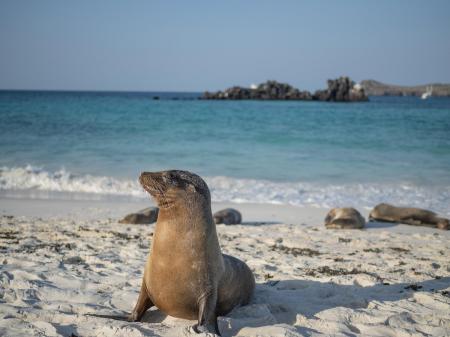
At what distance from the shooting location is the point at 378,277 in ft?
20.3

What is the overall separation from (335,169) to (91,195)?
9384mm

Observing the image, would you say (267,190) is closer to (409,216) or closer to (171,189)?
(409,216)

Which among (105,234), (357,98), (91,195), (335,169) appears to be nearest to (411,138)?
(335,169)

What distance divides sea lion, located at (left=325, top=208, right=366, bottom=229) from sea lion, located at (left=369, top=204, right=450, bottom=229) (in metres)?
0.94

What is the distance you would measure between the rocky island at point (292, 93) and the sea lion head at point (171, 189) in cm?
9332

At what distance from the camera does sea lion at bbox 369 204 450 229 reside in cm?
1061

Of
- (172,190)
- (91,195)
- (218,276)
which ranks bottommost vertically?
(91,195)

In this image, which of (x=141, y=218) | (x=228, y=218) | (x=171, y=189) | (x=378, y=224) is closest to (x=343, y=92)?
(x=378, y=224)

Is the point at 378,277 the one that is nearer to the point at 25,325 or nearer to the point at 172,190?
the point at 172,190

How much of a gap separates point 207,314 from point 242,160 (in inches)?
675

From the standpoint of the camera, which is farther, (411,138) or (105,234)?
(411,138)

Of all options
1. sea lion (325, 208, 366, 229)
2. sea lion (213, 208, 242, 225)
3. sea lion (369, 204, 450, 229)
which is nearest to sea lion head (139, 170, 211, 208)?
sea lion (213, 208, 242, 225)

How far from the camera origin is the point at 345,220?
10.1m

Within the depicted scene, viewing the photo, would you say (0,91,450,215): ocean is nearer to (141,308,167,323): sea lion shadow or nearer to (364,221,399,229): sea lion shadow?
(364,221,399,229): sea lion shadow
